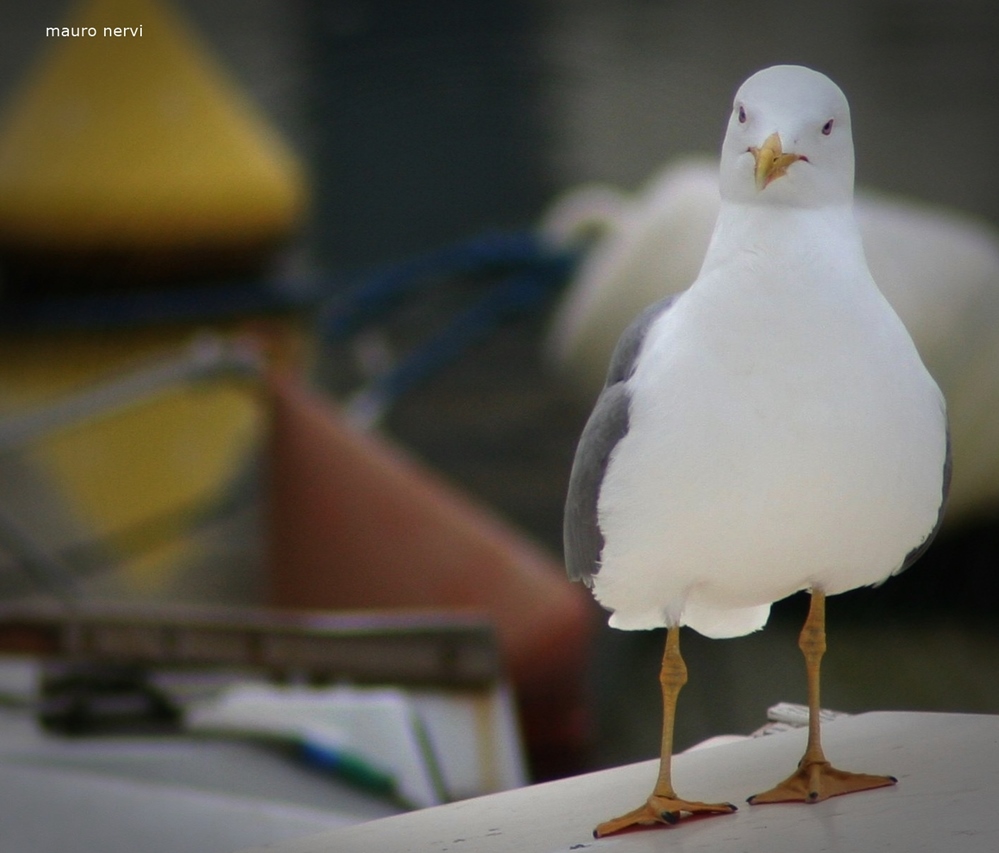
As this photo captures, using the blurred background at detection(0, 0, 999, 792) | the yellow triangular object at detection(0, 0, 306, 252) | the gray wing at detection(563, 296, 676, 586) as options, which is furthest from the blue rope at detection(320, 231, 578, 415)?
the gray wing at detection(563, 296, 676, 586)

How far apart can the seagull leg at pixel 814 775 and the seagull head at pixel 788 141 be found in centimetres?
15

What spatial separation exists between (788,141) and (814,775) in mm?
238

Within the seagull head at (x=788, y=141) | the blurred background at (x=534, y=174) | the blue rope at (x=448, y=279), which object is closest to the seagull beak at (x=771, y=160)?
the seagull head at (x=788, y=141)

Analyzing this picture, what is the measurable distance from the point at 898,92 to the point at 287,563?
2.93 metres

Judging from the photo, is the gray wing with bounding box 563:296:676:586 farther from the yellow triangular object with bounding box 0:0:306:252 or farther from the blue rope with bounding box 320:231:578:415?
the blue rope with bounding box 320:231:578:415

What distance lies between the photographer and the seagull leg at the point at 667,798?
522 millimetres

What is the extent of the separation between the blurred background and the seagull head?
124 cm

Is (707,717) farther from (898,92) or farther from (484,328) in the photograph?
(898,92)

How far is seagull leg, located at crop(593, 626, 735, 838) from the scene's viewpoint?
52 centimetres

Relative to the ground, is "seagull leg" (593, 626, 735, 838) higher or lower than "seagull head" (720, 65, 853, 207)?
lower

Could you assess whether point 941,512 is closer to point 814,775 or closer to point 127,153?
point 814,775

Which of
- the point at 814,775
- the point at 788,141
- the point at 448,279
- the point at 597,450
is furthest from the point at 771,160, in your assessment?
the point at 448,279

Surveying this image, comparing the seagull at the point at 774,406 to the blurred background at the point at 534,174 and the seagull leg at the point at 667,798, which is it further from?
the blurred background at the point at 534,174

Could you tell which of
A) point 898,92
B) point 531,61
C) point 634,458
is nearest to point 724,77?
point 531,61
